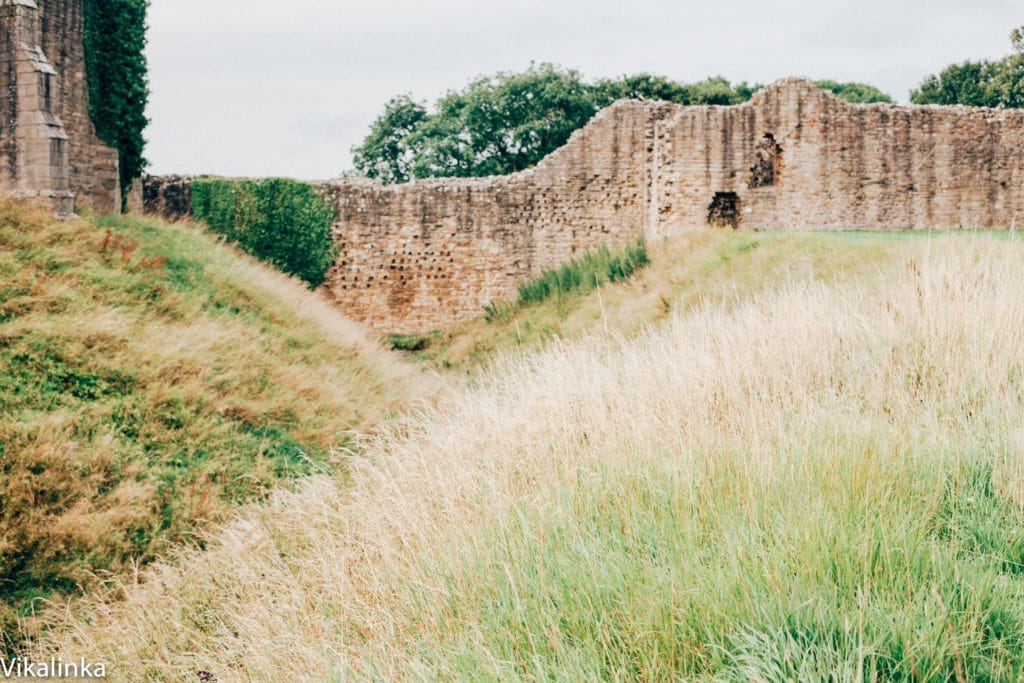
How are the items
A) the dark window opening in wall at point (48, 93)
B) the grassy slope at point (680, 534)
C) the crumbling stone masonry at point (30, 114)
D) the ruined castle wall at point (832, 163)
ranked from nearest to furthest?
the grassy slope at point (680, 534)
the crumbling stone masonry at point (30, 114)
the dark window opening in wall at point (48, 93)
the ruined castle wall at point (832, 163)

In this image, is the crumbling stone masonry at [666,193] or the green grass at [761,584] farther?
the crumbling stone masonry at [666,193]

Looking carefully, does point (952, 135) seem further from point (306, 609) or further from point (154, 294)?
point (306, 609)

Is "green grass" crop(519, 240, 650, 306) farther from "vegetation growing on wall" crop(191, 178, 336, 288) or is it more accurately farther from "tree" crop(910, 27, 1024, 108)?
"tree" crop(910, 27, 1024, 108)

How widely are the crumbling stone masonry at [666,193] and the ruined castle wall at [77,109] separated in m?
3.84

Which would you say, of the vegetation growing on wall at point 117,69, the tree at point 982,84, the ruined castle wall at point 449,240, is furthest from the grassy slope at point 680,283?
the tree at point 982,84

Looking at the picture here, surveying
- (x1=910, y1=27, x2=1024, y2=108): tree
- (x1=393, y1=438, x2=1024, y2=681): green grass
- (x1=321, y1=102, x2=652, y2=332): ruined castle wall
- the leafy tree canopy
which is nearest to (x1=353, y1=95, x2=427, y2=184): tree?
the leafy tree canopy

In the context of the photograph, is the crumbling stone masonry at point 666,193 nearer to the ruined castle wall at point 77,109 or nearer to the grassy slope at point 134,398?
the ruined castle wall at point 77,109

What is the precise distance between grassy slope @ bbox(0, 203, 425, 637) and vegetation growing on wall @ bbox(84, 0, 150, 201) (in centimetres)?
282

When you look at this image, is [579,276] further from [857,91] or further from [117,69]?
[857,91]

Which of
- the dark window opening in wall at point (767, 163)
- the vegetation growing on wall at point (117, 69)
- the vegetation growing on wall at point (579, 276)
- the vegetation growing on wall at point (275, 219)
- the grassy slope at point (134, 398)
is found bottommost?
the grassy slope at point (134, 398)

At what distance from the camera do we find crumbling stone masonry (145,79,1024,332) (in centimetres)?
1698

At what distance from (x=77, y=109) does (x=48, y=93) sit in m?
1.78

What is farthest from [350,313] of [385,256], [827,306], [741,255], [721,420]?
[721,420]

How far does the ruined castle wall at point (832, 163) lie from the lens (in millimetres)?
16875
